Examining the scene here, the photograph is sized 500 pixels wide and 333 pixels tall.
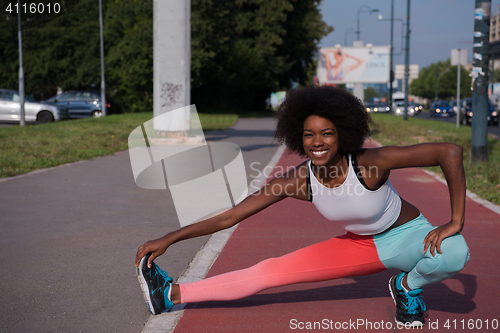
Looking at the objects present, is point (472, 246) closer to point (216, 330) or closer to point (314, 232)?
point (314, 232)

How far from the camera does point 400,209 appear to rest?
343cm

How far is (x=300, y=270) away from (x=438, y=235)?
874mm

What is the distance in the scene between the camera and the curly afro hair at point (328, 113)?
3.30 m

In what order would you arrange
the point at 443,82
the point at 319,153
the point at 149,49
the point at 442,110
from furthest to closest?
the point at 443,82
the point at 442,110
the point at 149,49
the point at 319,153

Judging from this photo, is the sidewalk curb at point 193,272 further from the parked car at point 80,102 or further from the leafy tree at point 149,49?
the leafy tree at point 149,49

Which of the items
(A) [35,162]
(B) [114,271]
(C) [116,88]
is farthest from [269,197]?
(C) [116,88]

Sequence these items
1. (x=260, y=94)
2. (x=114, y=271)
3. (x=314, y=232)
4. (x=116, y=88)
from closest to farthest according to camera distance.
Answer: (x=114, y=271)
(x=314, y=232)
(x=116, y=88)
(x=260, y=94)

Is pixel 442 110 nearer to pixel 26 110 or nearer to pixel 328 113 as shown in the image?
pixel 26 110

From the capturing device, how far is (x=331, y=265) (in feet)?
11.6

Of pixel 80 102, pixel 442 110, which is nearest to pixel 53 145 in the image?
pixel 80 102

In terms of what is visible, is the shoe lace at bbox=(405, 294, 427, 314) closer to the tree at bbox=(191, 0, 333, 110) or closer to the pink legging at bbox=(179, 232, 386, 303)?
the pink legging at bbox=(179, 232, 386, 303)

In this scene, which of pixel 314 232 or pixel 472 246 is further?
pixel 314 232

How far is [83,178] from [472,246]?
690cm

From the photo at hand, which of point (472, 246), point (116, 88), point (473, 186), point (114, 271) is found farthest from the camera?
point (116, 88)
